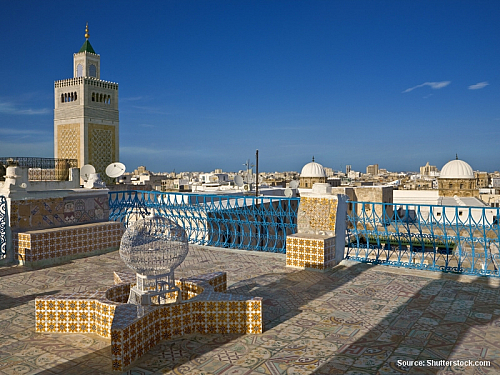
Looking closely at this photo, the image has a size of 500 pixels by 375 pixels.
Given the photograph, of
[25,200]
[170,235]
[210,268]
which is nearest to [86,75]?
[25,200]

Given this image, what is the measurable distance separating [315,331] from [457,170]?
83.9 feet

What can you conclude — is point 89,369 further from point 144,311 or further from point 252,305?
point 252,305

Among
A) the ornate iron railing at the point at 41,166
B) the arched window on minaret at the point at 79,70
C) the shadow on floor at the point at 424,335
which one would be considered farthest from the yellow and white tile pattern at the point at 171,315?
the arched window on minaret at the point at 79,70

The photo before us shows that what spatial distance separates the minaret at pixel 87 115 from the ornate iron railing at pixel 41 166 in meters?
1.27

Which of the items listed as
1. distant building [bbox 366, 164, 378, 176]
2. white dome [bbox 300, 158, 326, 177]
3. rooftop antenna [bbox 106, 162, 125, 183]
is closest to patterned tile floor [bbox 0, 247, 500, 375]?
rooftop antenna [bbox 106, 162, 125, 183]

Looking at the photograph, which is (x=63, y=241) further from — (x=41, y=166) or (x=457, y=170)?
(x=457, y=170)

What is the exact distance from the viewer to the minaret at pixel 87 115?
84.8 ft

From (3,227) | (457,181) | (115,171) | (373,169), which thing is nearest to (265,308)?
(3,227)

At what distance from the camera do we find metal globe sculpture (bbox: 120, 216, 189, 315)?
10.1ft

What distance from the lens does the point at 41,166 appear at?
19.3 metres

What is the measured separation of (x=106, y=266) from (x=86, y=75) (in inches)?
960

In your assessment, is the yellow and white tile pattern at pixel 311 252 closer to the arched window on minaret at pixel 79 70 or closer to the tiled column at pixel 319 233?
the tiled column at pixel 319 233

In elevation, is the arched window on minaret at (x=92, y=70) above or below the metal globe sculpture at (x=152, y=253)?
above

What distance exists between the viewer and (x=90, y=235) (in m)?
6.18
